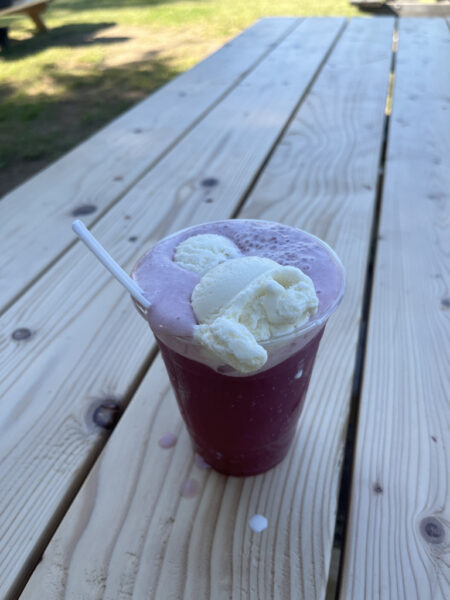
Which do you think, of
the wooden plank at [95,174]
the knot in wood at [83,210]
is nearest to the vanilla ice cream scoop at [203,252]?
the wooden plank at [95,174]

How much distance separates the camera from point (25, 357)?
0.90m

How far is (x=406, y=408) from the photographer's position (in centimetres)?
77

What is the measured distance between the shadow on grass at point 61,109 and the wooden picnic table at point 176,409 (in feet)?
5.01

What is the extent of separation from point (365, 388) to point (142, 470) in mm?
364

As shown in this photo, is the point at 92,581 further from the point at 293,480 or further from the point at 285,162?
the point at 285,162

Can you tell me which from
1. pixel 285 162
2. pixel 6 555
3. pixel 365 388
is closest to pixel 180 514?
pixel 6 555

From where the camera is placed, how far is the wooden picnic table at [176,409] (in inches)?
24.2

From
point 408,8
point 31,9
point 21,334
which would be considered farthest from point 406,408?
point 31,9

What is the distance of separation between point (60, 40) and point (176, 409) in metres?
5.92

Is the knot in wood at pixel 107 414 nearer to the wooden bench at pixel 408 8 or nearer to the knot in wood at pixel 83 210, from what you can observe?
the knot in wood at pixel 83 210

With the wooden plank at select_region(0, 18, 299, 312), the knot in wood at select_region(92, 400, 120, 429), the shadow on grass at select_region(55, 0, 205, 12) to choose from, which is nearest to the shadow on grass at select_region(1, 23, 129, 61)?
the shadow on grass at select_region(55, 0, 205, 12)

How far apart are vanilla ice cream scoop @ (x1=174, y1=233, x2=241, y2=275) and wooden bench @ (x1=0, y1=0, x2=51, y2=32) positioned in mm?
5110

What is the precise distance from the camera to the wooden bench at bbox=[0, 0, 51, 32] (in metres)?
4.84

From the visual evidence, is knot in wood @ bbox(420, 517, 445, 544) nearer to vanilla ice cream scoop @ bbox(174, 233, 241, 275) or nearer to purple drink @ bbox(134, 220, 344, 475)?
purple drink @ bbox(134, 220, 344, 475)
